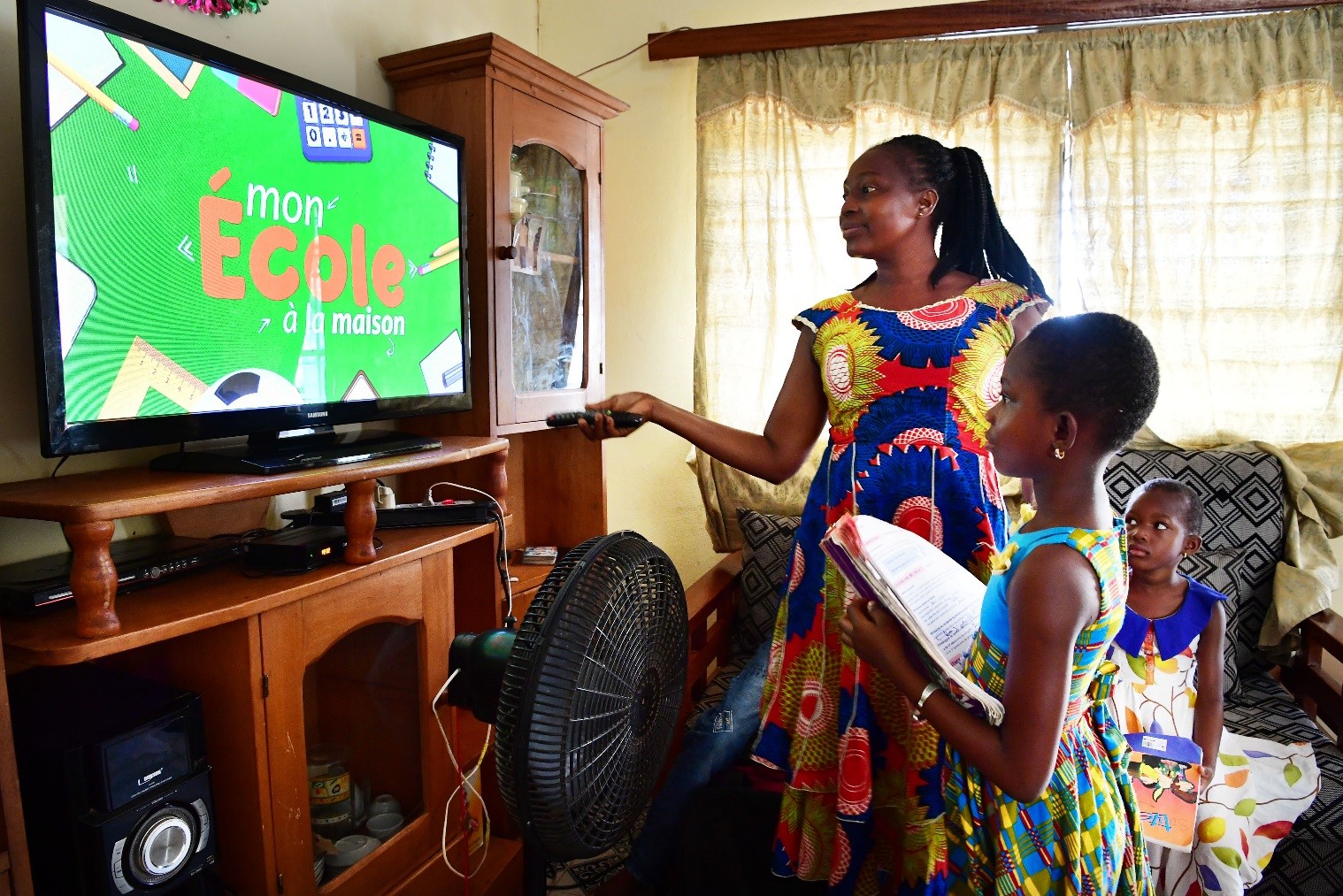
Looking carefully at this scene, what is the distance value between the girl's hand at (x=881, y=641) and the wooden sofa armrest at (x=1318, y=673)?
4.66ft

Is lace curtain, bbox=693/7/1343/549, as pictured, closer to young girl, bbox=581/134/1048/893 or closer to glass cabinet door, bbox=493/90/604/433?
glass cabinet door, bbox=493/90/604/433

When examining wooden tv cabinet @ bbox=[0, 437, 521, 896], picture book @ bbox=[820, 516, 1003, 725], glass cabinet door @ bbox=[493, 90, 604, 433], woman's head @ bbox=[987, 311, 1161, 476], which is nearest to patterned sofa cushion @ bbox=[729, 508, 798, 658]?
glass cabinet door @ bbox=[493, 90, 604, 433]

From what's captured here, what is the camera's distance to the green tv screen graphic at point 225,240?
1083 millimetres

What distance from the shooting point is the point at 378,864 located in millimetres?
1396

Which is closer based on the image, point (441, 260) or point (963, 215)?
point (963, 215)

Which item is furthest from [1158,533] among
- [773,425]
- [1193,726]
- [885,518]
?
[773,425]

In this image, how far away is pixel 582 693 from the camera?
2.21ft

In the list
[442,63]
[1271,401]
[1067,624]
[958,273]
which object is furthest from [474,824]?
[1271,401]

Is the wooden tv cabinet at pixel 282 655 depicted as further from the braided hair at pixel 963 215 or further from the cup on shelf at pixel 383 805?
the braided hair at pixel 963 215

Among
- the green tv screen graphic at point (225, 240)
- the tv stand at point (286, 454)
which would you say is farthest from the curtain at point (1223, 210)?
the tv stand at point (286, 454)

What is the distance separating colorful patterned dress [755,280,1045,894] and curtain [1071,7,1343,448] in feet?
3.95

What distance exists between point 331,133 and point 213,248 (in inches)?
13.1

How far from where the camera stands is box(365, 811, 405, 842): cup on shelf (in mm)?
1424

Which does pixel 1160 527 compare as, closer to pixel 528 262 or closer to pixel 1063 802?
pixel 1063 802
